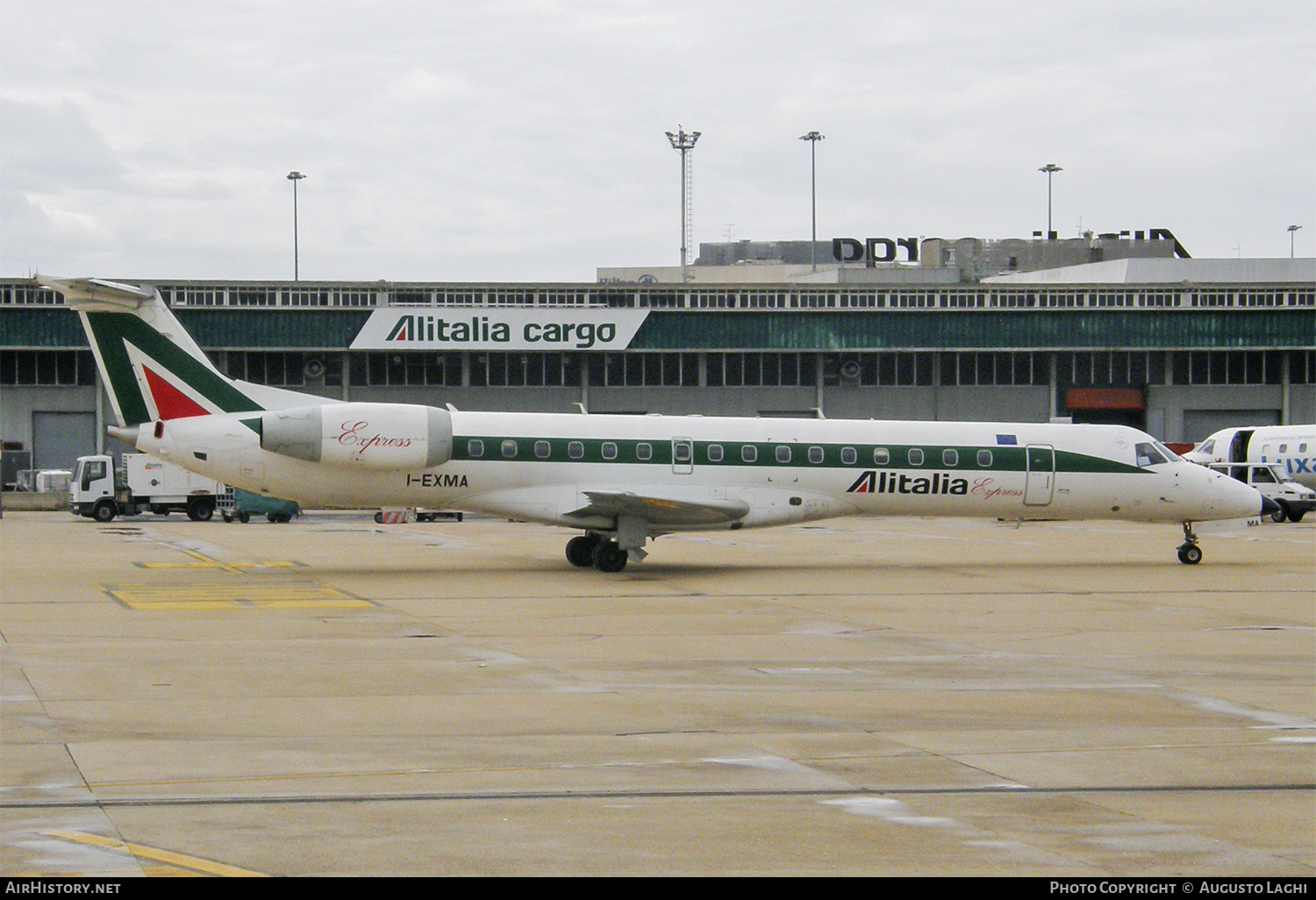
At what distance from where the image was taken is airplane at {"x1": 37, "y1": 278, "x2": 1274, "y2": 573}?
2480 cm

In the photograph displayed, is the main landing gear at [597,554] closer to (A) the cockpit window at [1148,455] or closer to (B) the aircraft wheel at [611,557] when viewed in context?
(B) the aircraft wheel at [611,557]

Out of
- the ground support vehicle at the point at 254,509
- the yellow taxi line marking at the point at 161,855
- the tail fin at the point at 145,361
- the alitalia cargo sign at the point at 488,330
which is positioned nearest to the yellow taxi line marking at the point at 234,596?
the tail fin at the point at 145,361

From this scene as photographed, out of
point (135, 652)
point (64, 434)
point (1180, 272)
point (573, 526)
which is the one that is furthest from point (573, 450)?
point (1180, 272)

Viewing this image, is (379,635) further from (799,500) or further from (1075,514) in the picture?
(1075,514)

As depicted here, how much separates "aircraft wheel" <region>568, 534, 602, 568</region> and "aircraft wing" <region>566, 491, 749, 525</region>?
4.53 feet

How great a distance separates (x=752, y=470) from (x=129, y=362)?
36.8 feet

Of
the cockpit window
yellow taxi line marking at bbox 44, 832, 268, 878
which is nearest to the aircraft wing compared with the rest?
the cockpit window

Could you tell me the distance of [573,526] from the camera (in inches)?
1022

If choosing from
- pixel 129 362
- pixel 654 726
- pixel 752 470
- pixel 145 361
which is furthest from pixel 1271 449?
pixel 654 726

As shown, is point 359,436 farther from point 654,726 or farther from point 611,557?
point 654,726

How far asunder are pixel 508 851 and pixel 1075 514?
74.6 ft

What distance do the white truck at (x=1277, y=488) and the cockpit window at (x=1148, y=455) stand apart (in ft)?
61.1

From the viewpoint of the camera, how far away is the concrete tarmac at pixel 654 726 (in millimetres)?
7816

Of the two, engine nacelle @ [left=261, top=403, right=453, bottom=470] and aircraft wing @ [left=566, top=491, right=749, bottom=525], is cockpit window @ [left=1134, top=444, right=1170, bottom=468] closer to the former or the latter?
aircraft wing @ [left=566, top=491, right=749, bottom=525]
